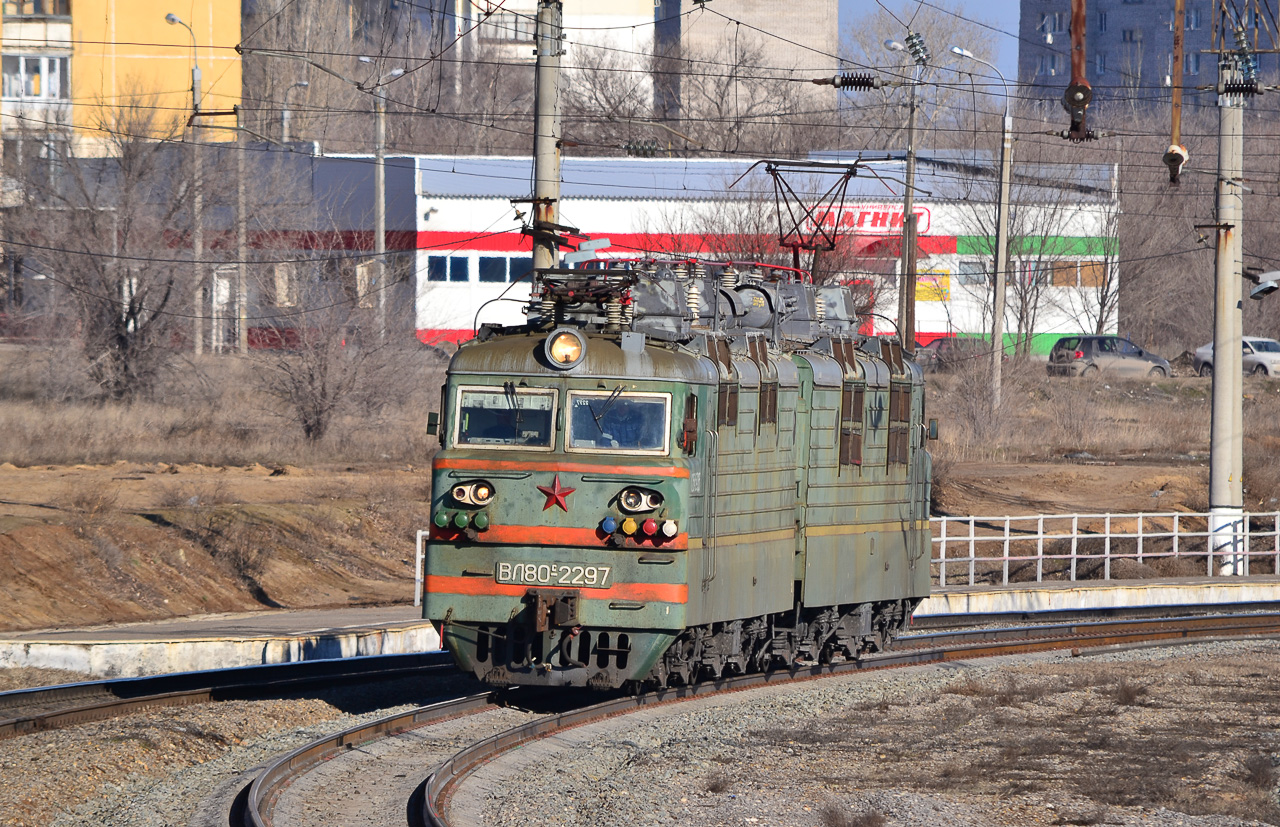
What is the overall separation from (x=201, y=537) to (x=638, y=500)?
14733 mm

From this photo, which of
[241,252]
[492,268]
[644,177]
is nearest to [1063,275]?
[644,177]

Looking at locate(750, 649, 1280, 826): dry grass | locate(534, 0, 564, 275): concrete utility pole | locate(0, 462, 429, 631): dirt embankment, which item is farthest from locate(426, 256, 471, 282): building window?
locate(750, 649, 1280, 826): dry grass

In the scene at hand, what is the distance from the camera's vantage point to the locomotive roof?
14.5 m

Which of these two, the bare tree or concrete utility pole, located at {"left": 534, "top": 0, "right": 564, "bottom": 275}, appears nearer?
concrete utility pole, located at {"left": 534, "top": 0, "right": 564, "bottom": 275}

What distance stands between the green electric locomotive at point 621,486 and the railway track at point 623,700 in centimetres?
55

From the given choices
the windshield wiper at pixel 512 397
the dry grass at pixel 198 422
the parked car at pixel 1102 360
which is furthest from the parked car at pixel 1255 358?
the windshield wiper at pixel 512 397

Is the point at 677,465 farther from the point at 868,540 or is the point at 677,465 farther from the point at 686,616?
the point at 868,540

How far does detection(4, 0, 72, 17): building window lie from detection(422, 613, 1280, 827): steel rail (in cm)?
6126

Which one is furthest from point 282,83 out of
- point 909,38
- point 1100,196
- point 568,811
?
point 568,811

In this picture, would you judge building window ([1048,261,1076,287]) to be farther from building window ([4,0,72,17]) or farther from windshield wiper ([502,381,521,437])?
windshield wiper ([502,381,521,437])

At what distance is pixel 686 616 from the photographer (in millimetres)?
14328

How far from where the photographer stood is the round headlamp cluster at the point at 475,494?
1436 cm

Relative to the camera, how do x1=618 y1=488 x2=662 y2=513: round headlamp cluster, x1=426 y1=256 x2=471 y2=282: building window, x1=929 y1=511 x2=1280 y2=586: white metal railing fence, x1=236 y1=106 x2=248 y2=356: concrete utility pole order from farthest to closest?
x1=426 y1=256 x2=471 y2=282: building window
x1=236 y1=106 x2=248 y2=356: concrete utility pole
x1=929 y1=511 x2=1280 y2=586: white metal railing fence
x1=618 y1=488 x2=662 y2=513: round headlamp cluster

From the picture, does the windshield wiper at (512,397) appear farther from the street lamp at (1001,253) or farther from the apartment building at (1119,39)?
the apartment building at (1119,39)
